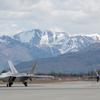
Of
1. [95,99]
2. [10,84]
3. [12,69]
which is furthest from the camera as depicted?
[12,69]

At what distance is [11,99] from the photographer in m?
43.1

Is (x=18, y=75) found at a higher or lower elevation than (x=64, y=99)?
higher

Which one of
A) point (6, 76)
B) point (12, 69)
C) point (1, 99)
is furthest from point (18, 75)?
point (1, 99)

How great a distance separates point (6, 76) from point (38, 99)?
197 ft

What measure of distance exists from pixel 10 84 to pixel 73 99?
58.9m

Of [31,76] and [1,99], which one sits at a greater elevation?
[31,76]

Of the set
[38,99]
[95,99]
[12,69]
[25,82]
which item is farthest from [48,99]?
[12,69]

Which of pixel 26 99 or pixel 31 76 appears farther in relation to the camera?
pixel 31 76

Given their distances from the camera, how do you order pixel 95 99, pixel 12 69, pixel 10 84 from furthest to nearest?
pixel 12 69
pixel 10 84
pixel 95 99

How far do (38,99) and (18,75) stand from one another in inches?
2364

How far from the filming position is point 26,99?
4291 cm

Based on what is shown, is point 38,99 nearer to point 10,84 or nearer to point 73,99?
point 73,99

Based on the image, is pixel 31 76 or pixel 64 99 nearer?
pixel 64 99

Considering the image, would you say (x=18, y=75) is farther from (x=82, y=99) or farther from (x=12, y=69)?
(x=82, y=99)
